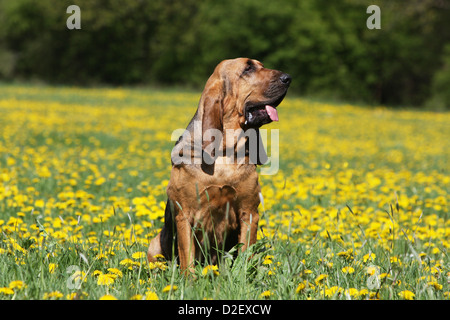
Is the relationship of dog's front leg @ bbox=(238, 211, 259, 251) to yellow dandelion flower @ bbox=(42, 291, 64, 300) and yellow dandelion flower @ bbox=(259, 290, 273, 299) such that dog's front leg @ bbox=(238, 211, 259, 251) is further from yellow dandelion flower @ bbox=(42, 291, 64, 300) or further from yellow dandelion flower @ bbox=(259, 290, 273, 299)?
yellow dandelion flower @ bbox=(42, 291, 64, 300)

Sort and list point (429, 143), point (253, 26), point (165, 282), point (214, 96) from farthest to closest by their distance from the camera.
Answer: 1. point (253, 26)
2. point (429, 143)
3. point (214, 96)
4. point (165, 282)

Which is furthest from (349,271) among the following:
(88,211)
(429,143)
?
(429,143)

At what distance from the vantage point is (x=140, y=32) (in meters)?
44.9

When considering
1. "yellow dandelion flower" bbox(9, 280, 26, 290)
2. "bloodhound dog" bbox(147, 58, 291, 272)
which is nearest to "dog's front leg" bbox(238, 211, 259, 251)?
"bloodhound dog" bbox(147, 58, 291, 272)

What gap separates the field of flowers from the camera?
2.54 meters

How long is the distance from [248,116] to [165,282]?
3.87 ft

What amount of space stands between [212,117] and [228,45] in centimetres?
3727

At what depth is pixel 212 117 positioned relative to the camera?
3.11m

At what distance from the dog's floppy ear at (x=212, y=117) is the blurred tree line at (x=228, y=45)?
33.9 metres

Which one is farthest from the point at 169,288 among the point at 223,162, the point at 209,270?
the point at 223,162

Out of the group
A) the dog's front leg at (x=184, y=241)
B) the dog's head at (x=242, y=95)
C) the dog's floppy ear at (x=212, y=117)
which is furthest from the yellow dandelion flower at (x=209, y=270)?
the dog's head at (x=242, y=95)

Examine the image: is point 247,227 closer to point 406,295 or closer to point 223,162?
point 223,162

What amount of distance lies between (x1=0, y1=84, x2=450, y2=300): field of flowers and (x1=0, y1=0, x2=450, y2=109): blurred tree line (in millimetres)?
24100
